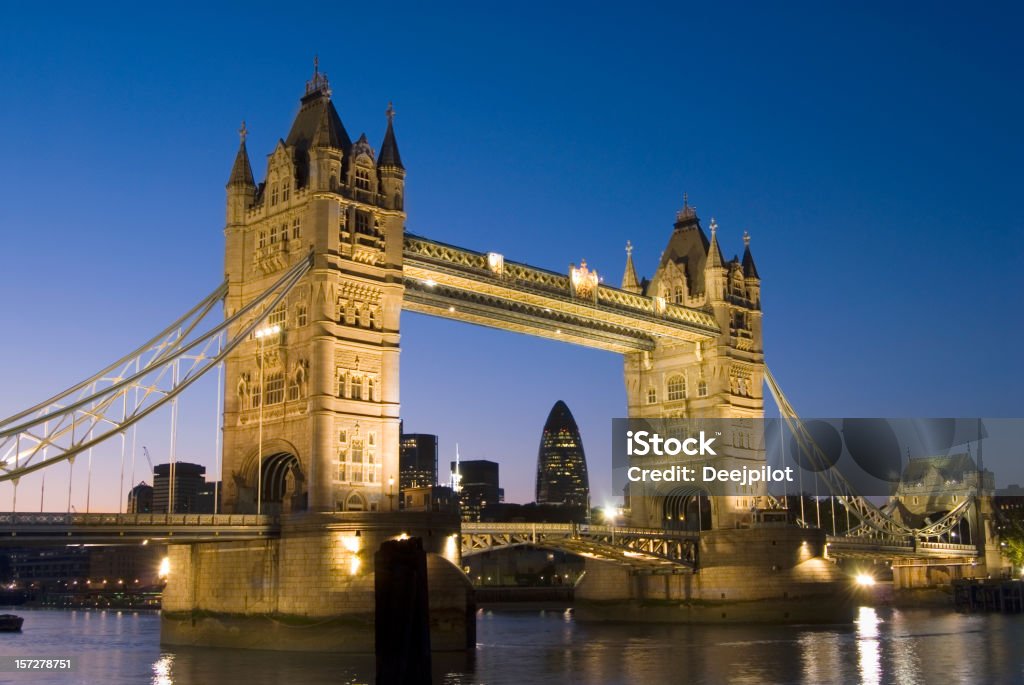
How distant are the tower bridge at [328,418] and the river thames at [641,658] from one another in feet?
10.5

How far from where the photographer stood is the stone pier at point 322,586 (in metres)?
54.5

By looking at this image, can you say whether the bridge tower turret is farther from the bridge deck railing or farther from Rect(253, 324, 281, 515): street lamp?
the bridge deck railing

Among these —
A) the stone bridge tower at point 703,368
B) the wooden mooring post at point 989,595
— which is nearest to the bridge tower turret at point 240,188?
the stone bridge tower at point 703,368

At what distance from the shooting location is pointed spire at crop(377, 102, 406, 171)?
2557 inches

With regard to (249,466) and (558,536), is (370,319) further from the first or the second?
(558,536)

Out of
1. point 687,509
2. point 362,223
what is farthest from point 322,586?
point 687,509

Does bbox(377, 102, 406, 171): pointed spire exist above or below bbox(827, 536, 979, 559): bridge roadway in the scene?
above

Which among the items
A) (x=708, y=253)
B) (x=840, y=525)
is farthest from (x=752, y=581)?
(x=840, y=525)

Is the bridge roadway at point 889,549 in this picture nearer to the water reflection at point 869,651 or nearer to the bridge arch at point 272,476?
the water reflection at point 869,651

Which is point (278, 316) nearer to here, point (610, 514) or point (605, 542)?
point (605, 542)

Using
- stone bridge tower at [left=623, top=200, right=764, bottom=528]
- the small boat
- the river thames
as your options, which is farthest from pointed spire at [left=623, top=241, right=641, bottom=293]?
the small boat

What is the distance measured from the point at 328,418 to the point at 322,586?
323 inches

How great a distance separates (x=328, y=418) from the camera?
58.9 meters

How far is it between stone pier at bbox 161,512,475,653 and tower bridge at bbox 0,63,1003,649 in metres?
0.09
